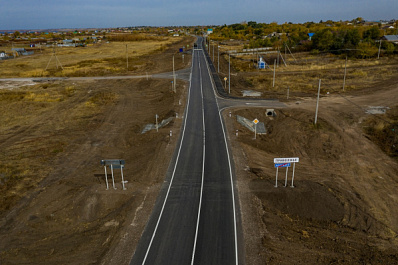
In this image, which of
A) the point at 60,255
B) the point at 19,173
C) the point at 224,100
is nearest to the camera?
the point at 60,255

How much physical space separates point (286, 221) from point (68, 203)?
16.5 m

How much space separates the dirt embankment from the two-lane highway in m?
1.30

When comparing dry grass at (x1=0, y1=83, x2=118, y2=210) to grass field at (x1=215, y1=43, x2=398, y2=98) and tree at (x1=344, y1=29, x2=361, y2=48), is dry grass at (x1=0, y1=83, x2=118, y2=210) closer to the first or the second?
grass field at (x1=215, y1=43, x2=398, y2=98)

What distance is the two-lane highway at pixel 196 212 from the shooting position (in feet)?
58.5

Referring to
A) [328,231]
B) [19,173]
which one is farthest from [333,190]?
[19,173]

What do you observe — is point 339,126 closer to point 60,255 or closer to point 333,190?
point 333,190

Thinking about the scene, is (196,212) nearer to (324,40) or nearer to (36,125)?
(36,125)

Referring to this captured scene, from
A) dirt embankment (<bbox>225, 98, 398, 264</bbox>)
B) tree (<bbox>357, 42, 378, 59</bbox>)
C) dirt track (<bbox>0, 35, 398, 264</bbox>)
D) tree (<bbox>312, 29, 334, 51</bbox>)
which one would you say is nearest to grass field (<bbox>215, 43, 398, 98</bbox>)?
tree (<bbox>357, 42, 378, 59</bbox>)

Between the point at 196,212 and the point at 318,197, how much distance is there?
971cm

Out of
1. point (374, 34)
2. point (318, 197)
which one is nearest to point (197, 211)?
point (318, 197)

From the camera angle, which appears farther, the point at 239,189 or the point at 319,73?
the point at 319,73

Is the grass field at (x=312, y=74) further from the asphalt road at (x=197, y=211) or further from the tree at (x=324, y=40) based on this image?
the asphalt road at (x=197, y=211)

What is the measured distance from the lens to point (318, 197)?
23.6m

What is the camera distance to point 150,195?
24.3 m
